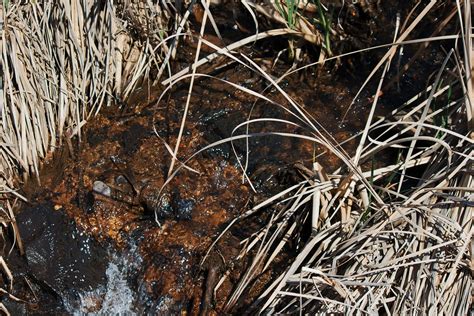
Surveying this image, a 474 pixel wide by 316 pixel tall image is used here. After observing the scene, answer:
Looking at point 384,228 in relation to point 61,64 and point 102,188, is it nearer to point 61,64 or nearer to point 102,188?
point 102,188

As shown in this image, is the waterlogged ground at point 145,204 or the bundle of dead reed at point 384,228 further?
the waterlogged ground at point 145,204

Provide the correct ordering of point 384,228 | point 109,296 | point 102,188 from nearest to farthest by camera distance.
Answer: point 384,228, point 109,296, point 102,188

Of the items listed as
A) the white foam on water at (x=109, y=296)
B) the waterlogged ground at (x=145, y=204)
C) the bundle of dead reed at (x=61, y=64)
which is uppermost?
the bundle of dead reed at (x=61, y=64)

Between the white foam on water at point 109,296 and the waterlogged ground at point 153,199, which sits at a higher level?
the waterlogged ground at point 153,199

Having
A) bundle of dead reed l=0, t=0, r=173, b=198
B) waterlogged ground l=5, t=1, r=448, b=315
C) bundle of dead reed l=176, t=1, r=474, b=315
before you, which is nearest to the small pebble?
waterlogged ground l=5, t=1, r=448, b=315

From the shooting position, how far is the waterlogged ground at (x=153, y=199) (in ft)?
9.05

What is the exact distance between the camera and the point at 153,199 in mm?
2881

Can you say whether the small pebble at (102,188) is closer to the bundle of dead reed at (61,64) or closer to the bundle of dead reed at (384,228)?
the bundle of dead reed at (61,64)

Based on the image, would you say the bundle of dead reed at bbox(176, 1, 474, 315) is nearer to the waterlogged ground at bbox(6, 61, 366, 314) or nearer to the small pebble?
the waterlogged ground at bbox(6, 61, 366, 314)

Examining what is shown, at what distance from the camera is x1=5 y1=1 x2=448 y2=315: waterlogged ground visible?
2758 millimetres

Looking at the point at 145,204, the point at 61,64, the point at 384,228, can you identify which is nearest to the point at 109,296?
the point at 145,204

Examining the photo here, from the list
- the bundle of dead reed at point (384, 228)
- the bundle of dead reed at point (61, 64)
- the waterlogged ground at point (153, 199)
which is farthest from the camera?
the bundle of dead reed at point (61, 64)

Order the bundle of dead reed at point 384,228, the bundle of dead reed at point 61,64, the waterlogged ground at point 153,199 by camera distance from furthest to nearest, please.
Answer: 1. the bundle of dead reed at point 61,64
2. the waterlogged ground at point 153,199
3. the bundle of dead reed at point 384,228

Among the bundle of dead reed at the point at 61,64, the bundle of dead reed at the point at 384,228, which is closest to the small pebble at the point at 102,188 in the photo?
the bundle of dead reed at the point at 61,64
